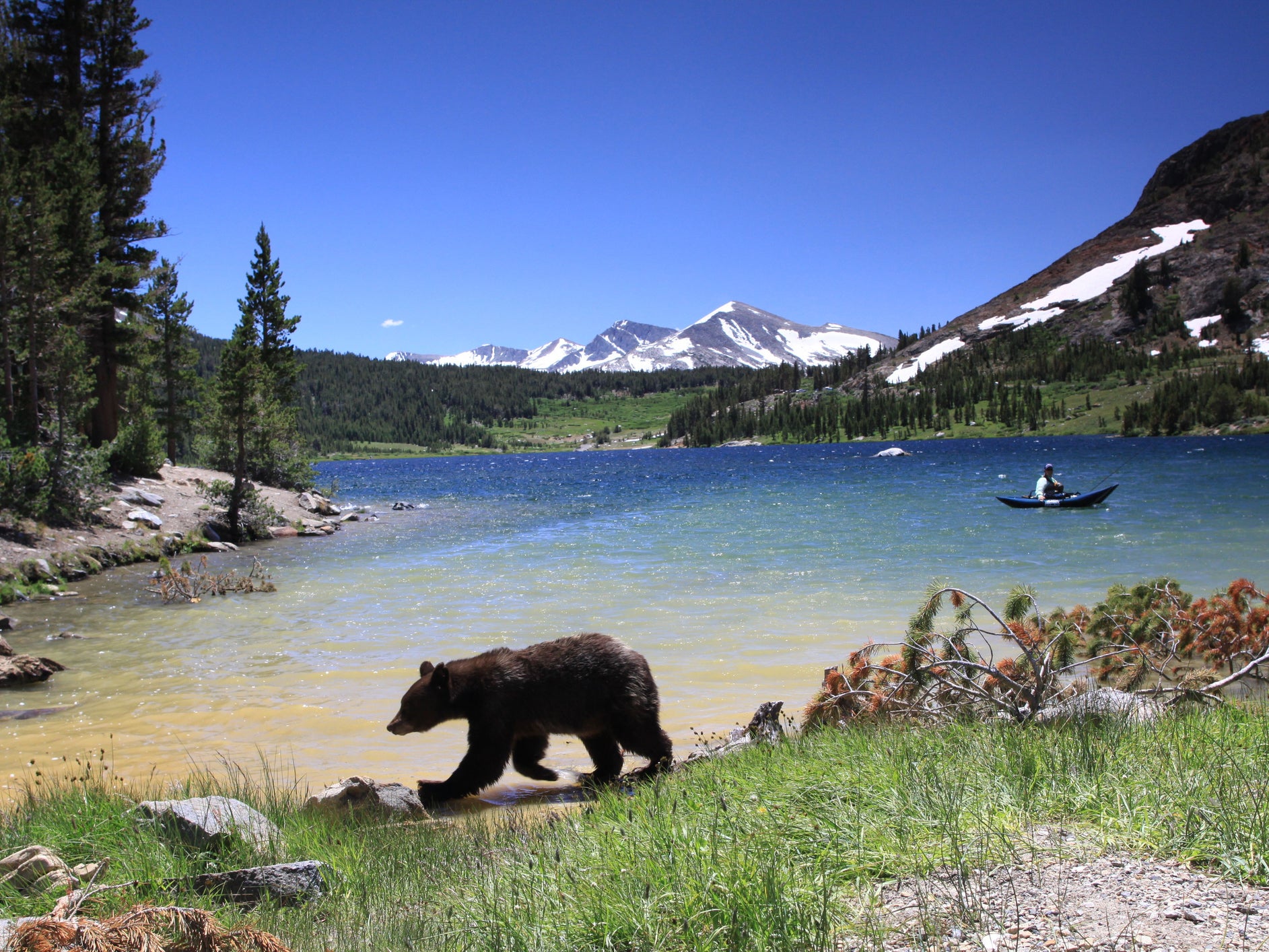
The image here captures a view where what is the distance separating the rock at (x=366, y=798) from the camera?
571 cm

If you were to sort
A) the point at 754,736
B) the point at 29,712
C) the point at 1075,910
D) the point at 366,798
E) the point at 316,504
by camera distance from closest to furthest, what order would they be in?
the point at 1075,910
the point at 366,798
the point at 754,736
the point at 29,712
the point at 316,504

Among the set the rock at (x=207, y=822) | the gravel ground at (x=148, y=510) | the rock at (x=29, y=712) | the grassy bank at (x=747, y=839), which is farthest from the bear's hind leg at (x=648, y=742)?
the gravel ground at (x=148, y=510)

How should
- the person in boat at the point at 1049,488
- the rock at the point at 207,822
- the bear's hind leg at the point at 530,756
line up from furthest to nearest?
the person in boat at the point at 1049,488 → the bear's hind leg at the point at 530,756 → the rock at the point at 207,822

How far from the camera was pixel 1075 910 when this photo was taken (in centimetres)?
275

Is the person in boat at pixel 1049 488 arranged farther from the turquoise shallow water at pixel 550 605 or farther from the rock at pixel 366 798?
the rock at pixel 366 798

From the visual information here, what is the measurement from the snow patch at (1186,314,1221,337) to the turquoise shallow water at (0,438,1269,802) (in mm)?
181474

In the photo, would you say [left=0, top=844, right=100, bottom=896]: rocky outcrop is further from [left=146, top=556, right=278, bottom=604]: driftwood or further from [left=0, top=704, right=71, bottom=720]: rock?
[left=146, top=556, right=278, bottom=604]: driftwood

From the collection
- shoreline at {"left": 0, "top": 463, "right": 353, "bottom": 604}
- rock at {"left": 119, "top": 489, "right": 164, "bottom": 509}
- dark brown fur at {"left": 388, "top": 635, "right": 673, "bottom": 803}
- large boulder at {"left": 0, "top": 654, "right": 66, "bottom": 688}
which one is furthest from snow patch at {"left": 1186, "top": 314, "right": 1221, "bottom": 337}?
large boulder at {"left": 0, "top": 654, "right": 66, "bottom": 688}

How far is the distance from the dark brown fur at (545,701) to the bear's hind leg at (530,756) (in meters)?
0.29

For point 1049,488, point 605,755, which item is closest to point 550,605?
point 605,755

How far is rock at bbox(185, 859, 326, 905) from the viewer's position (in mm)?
3668

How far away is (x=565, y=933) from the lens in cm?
289

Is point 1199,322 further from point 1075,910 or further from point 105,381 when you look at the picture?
point 1075,910

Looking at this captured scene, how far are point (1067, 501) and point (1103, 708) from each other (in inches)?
1175
